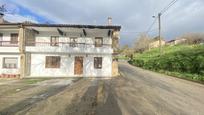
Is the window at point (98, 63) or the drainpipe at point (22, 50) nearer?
the drainpipe at point (22, 50)

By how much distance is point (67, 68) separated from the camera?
1041 inches

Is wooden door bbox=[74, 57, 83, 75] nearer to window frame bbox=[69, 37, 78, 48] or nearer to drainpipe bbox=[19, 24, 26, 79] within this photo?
window frame bbox=[69, 37, 78, 48]

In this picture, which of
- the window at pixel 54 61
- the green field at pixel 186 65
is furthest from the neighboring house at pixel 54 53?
the green field at pixel 186 65

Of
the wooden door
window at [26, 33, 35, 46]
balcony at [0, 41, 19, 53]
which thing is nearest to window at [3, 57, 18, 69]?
balcony at [0, 41, 19, 53]

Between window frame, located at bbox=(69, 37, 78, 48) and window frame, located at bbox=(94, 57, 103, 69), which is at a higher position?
window frame, located at bbox=(69, 37, 78, 48)

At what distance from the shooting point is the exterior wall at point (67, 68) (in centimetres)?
2627

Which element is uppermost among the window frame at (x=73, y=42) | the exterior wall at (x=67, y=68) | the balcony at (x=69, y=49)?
the window frame at (x=73, y=42)

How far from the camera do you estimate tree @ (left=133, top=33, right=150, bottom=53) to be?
80.8 metres

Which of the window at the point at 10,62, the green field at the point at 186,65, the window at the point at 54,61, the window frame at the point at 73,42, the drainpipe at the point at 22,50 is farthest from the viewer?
the window frame at the point at 73,42

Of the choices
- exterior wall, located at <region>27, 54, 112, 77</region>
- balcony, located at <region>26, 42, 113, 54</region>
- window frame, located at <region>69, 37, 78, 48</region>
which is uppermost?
window frame, located at <region>69, 37, 78, 48</region>

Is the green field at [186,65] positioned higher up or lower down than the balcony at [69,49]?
lower down

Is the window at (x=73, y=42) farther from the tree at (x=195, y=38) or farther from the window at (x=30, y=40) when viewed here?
the tree at (x=195, y=38)

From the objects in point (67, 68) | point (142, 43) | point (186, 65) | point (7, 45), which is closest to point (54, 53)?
point (67, 68)

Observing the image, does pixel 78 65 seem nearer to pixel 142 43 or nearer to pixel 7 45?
pixel 7 45
